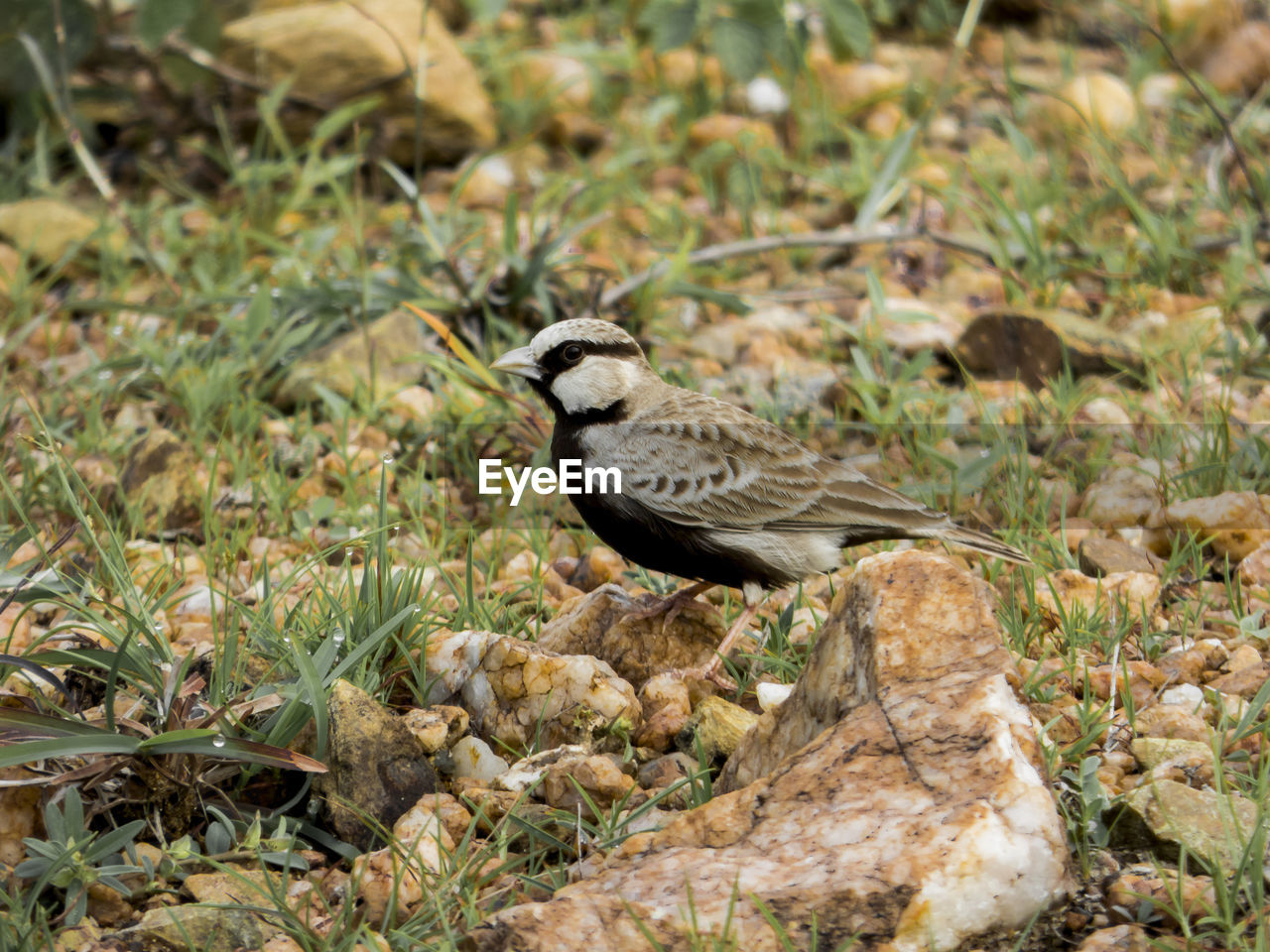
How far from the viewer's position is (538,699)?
3.23 m

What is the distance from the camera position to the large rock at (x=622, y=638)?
11.7 ft

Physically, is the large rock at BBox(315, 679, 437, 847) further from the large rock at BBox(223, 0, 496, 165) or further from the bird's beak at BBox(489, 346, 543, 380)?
the large rock at BBox(223, 0, 496, 165)

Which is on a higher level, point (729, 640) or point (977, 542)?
point (977, 542)

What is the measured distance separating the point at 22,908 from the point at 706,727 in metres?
1.53

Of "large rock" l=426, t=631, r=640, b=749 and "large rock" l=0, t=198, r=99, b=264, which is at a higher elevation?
"large rock" l=0, t=198, r=99, b=264

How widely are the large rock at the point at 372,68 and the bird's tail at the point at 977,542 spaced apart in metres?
4.52

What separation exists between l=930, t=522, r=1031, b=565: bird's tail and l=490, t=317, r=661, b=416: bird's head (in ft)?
3.65

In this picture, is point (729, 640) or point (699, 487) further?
point (699, 487)

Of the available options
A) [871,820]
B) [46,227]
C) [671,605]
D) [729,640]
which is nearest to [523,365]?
[671,605]

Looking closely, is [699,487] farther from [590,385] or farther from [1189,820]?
[1189,820]

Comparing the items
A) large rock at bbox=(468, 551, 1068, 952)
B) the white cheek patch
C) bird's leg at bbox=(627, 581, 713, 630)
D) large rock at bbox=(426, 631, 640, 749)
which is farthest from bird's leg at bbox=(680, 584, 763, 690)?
the white cheek patch

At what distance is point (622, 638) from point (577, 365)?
1.02 m

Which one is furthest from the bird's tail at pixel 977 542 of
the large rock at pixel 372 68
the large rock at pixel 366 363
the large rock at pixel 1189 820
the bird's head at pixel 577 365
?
the large rock at pixel 372 68

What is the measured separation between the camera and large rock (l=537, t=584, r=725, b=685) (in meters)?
3.57
